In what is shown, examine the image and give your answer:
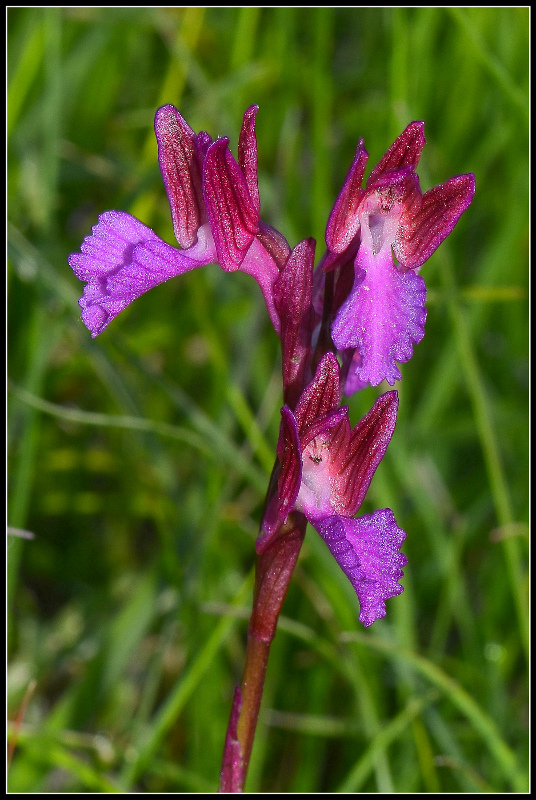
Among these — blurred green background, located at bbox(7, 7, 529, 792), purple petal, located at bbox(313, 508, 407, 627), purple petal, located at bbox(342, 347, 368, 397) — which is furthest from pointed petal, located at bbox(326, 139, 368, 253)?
blurred green background, located at bbox(7, 7, 529, 792)

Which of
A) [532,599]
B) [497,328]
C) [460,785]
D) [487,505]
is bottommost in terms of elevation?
[460,785]

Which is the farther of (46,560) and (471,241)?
(471,241)

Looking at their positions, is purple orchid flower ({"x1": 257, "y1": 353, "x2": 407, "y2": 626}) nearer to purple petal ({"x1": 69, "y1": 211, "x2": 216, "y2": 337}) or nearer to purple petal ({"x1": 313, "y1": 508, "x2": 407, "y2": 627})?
purple petal ({"x1": 313, "y1": 508, "x2": 407, "y2": 627})

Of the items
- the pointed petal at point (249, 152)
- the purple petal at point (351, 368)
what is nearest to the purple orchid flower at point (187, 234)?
the pointed petal at point (249, 152)

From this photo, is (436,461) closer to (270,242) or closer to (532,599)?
(532,599)

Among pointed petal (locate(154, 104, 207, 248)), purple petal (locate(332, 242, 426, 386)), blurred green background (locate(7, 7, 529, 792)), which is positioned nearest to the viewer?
purple petal (locate(332, 242, 426, 386))

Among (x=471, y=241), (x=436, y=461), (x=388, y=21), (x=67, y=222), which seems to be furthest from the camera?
(x=471, y=241)

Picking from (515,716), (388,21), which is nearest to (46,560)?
(515,716)
